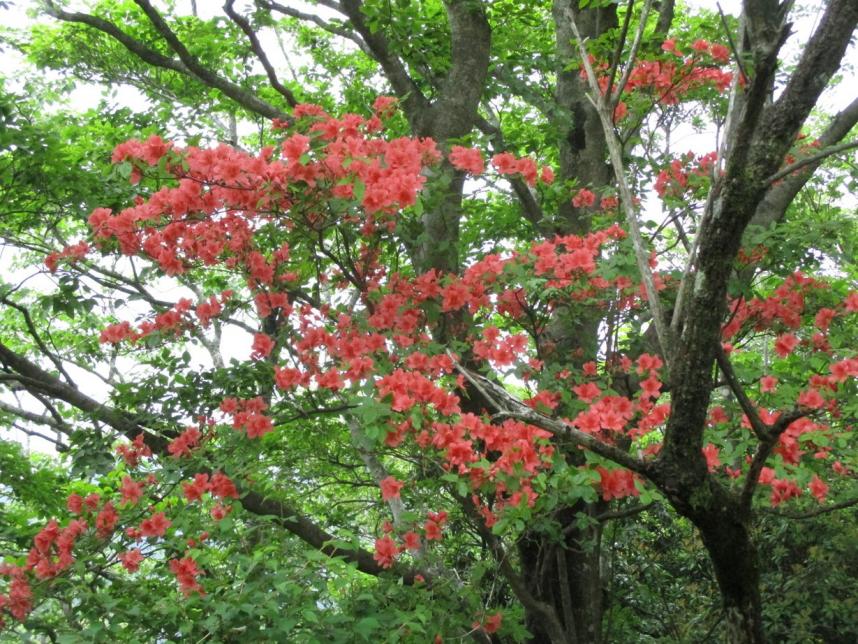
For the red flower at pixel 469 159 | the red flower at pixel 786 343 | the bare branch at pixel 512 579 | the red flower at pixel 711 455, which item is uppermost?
the red flower at pixel 469 159

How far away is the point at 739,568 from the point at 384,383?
1.42 meters

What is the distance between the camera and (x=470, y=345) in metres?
4.17

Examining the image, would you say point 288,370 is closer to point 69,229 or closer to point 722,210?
point 722,210

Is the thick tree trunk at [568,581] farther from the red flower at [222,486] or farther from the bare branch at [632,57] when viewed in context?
the bare branch at [632,57]

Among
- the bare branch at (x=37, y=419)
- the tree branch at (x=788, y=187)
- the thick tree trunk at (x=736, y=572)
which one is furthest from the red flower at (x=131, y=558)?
the tree branch at (x=788, y=187)

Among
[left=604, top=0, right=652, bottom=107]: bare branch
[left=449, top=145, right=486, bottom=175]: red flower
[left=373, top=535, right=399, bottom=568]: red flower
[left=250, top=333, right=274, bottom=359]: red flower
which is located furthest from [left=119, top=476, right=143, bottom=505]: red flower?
[left=604, top=0, right=652, bottom=107]: bare branch

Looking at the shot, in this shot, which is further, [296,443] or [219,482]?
[296,443]

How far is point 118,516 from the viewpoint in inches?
153

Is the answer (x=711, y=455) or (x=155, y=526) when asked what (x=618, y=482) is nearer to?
(x=711, y=455)

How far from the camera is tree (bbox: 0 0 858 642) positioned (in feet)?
8.82

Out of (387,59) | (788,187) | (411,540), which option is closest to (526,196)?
(387,59)

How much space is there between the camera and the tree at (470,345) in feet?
8.82

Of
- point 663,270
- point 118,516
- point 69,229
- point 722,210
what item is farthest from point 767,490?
point 69,229

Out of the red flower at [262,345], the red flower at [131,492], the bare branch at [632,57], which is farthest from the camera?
the red flower at [262,345]
